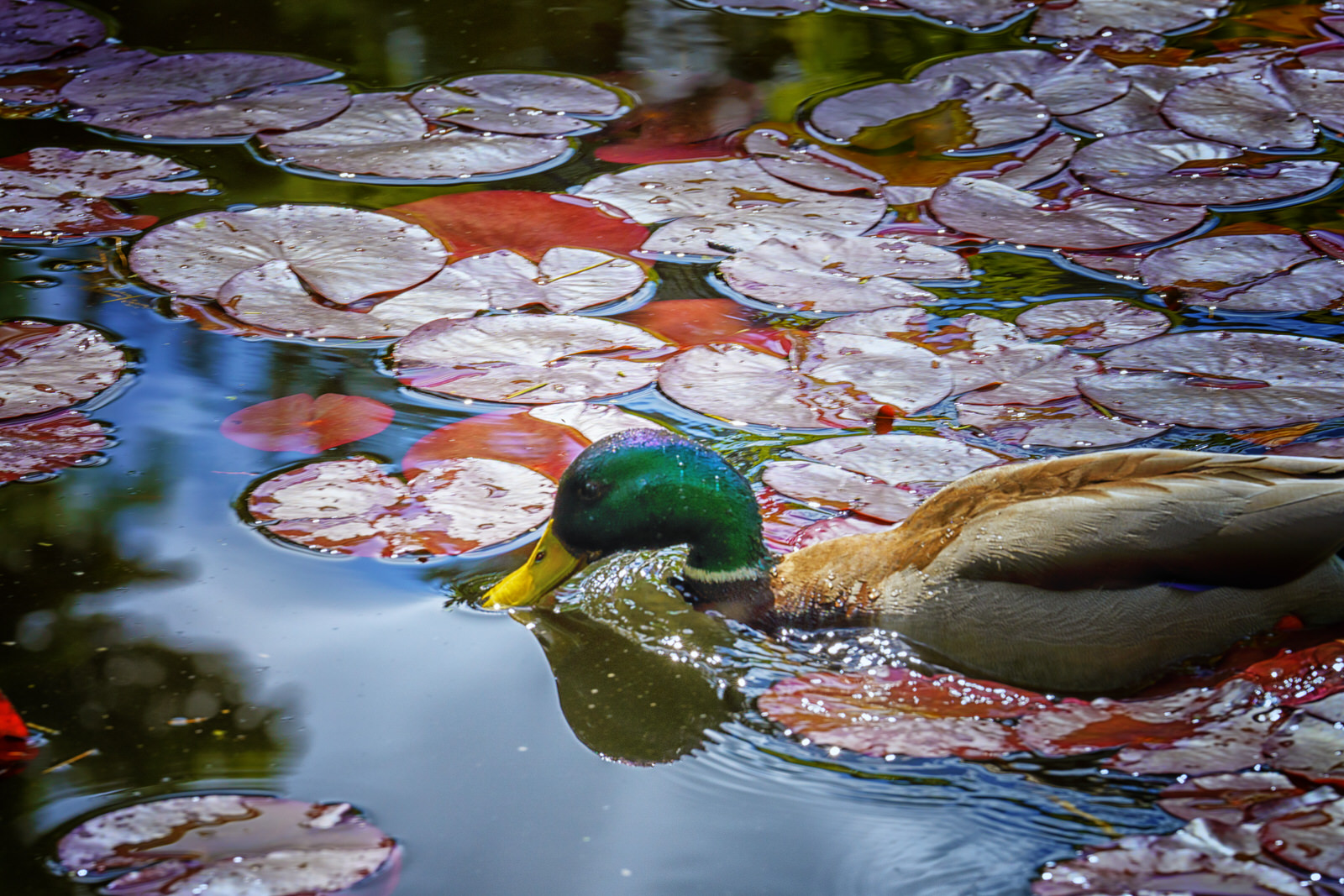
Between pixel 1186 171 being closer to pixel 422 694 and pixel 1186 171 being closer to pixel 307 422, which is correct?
pixel 307 422

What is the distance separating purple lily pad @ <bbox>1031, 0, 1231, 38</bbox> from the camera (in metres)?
6.34

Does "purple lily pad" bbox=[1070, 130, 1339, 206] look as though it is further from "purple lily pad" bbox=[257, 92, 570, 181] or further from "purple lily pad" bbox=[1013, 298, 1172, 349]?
"purple lily pad" bbox=[257, 92, 570, 181]

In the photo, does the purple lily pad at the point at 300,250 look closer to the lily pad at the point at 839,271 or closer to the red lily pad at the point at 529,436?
the red lily pad at the point at 529,436

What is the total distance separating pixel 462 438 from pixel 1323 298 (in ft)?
8.65

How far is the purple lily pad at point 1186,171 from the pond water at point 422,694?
2.15 feet

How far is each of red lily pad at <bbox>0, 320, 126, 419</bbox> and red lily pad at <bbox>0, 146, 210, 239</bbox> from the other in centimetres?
76

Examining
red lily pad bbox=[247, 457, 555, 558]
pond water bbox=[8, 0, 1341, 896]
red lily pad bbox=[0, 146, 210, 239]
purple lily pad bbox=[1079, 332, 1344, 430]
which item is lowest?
pond water bbox=[8, 0, 1341, 896]

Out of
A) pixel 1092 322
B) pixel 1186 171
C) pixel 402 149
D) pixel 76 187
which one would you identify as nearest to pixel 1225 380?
pixel 1092 322

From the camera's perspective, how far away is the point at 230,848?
93.1 inches

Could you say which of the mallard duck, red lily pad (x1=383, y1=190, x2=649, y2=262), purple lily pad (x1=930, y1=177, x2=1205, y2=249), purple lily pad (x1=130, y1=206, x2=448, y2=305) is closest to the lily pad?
purple lily pad (x1=930, y1=177, x2=1205, y2=249)

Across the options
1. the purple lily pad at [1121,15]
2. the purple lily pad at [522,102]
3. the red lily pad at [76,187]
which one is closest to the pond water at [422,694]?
the red lily pad at [76,187]

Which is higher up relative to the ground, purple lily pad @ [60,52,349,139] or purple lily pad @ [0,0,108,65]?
purple lily pad @ [0,0,108,65]

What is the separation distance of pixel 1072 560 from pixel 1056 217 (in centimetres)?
226

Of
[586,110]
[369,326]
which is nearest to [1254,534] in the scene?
[369,326]
